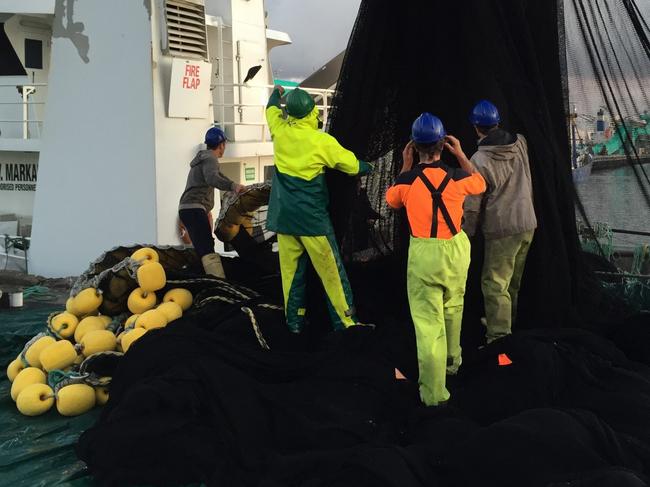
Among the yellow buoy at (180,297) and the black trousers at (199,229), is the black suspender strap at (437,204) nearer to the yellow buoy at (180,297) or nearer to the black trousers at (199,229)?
the yellow buoy at (180,297)

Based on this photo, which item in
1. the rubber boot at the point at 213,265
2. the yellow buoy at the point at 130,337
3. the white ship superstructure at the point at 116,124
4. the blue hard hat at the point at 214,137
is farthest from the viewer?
the white ship superstructure at the point at 116,124

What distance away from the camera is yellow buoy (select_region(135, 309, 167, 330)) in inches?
165

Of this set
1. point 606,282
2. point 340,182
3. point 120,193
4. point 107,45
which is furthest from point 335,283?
point 107,45

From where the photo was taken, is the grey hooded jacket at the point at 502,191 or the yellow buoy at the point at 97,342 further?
the yellow buoy at the point at 97,342

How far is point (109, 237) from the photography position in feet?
23.7

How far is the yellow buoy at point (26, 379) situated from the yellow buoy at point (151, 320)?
67 centimetres

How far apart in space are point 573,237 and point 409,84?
1.63m

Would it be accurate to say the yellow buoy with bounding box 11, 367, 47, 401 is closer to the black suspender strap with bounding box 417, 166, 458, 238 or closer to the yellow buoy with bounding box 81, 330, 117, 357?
the yellow buoy with bounding box 81, 330, 117, 357

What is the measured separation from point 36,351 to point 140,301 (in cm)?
75

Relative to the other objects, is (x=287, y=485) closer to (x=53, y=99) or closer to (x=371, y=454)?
(x=371, y=454)

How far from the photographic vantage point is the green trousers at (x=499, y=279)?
12.6 feet

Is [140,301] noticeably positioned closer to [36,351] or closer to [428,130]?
[36,351]

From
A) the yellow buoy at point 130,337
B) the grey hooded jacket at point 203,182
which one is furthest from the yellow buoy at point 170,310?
the grey hooded jacket at point 203,182

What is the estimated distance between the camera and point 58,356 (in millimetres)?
4035
